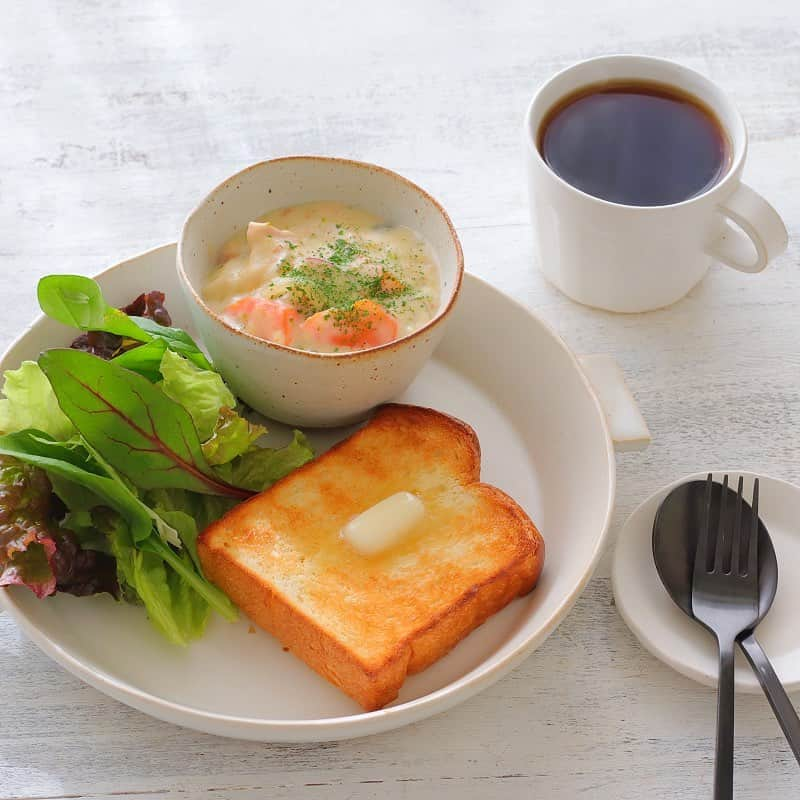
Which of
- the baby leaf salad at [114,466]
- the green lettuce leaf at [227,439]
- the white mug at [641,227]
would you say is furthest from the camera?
the white mug at [641,227]

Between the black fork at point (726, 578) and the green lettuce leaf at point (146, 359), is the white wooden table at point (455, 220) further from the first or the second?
the green lettuce leaf at point (146, 359)

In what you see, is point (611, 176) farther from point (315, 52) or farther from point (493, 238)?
point (315, 52)

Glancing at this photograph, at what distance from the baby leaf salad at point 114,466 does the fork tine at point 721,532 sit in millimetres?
918

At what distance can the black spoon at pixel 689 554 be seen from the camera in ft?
6.09

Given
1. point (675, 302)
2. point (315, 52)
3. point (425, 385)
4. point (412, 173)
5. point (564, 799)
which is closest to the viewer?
point (564, 799)

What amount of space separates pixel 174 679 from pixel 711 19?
2.85 meters

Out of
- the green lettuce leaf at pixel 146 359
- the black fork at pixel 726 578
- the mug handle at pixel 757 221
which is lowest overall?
the black fork at pixel 726 578

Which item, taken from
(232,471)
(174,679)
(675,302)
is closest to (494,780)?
(174,679)

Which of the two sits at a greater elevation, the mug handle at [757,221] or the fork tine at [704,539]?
the mug handle at [757,221]

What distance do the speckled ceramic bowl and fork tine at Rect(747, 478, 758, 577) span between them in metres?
0.70

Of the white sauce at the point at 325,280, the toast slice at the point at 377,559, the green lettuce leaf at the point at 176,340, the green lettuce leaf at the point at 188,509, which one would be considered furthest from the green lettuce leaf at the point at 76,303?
the toast slice at the point at 377,559

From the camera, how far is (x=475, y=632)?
6.33ft

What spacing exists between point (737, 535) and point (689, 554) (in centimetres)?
10

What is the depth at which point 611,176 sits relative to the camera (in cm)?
250
